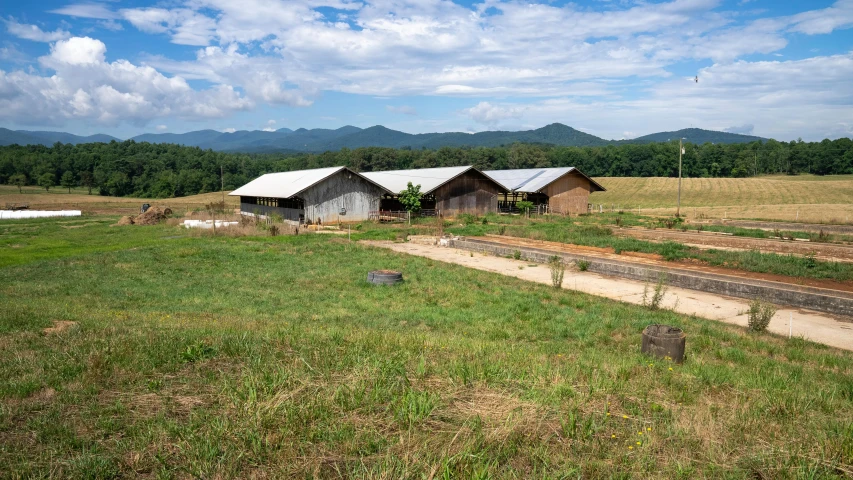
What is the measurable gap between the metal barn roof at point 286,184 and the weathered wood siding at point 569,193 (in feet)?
57.3

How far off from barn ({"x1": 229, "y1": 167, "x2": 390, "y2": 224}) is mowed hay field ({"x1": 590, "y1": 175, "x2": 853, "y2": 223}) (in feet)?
90.3

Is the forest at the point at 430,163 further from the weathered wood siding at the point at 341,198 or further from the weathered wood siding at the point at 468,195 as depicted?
the weathered wood siding at the point at 341,198

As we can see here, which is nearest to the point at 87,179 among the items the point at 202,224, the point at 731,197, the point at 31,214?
the point at 31,214

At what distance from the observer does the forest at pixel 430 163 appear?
9862cm

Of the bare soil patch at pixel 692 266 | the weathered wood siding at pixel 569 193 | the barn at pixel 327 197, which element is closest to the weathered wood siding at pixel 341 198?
the barn at pixel 327 197

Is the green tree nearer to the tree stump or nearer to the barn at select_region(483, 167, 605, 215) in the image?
the barn at select_region(483, 167, 605, 215)

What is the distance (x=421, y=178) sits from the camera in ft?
160

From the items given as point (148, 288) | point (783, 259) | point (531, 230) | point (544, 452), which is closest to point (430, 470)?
point (544, 452)

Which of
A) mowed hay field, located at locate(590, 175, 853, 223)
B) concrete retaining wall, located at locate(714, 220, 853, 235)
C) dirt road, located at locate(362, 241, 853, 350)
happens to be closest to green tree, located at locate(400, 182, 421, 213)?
dirt road, located at locate(362, 241, 853, 350)

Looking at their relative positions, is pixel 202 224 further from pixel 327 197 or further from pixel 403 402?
pixel 403 402

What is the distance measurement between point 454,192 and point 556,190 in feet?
35.9

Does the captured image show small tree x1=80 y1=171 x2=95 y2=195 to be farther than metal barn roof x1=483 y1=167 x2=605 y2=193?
Yes

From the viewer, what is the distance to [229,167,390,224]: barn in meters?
39.0

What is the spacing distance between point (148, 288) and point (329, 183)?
25.0m
